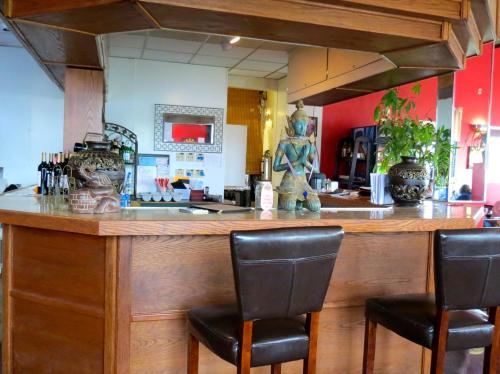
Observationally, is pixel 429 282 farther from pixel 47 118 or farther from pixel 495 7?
pixel 47 118

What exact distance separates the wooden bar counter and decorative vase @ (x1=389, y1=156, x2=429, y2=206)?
0.54m

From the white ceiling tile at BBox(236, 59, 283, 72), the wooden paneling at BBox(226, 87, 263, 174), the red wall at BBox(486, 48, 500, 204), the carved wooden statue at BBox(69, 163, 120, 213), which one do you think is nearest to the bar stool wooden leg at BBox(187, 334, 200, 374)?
the carved wooden statue at BBox(69, 163, 120, 213)

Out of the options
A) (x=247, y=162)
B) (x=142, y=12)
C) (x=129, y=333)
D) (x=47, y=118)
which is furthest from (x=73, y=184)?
(x=247, y=162)

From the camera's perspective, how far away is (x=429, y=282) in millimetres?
2340

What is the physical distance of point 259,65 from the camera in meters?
6.29

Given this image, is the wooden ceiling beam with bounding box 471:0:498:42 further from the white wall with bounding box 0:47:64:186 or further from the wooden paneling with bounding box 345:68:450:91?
the white wall with bounding box 0:47:64:186

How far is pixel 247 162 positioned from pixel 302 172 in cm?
671

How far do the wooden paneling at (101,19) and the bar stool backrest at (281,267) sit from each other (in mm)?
1376

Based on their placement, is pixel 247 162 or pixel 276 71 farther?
pixel 247 162

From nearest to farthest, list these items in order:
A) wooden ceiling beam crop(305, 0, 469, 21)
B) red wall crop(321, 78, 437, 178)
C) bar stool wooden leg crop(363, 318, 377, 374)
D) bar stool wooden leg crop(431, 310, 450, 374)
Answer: bar stool wooden leg crop(431, 310, 450, 374) → bar stool wooden leg crop(363, 318, 377, 374) → wooden ceiling beam crop(305, 0, 469, 21) → red wall crop(321, 78, 437, 178)

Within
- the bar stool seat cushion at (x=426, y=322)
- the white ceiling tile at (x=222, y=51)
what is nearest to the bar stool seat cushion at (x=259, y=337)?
the bar stool seat cushion at (x=426, y=322)

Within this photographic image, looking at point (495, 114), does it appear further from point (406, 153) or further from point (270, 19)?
point (270, 19)

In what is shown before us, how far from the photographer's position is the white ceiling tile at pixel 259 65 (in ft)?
20.0

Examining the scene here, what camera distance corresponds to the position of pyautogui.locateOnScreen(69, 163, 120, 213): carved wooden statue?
72.1 inches
